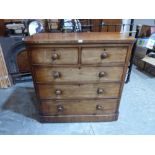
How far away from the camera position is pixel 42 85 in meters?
1.58

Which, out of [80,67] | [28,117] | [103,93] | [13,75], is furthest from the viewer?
[13,75]

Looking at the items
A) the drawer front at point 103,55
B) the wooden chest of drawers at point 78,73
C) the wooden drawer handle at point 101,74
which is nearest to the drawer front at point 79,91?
the wooden chest of drawers at point 78,73

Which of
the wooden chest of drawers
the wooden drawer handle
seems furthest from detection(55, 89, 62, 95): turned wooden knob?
the wooden drawer handle

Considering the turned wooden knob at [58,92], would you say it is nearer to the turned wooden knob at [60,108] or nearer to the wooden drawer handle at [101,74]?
the turned wooden knob at [60,108]

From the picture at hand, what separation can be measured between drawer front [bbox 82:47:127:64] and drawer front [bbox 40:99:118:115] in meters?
0.45

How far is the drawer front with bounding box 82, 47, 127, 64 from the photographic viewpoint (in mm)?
1400

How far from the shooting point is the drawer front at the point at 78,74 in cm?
150

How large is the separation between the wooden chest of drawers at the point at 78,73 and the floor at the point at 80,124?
0.30 feet

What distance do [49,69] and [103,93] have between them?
581mm

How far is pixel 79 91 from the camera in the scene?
1630 mm

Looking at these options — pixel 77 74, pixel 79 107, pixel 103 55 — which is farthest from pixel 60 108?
pixel 103 55

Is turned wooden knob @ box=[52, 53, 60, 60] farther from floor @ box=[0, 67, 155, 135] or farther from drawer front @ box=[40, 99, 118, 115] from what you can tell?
floor @ box=[0, 67, 155, 135]
